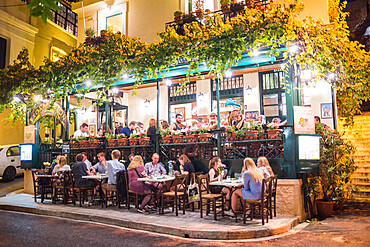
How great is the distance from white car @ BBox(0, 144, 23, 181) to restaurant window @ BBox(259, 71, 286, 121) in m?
12.4

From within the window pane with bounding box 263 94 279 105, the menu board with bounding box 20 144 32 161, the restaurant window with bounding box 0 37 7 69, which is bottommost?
Result: the menu board with bounding box 20 144 32 161

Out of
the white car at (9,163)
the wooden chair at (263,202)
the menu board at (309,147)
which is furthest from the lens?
the white car at (9,163)

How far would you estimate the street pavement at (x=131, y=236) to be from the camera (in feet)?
19.7

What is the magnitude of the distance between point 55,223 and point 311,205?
683 centimetres

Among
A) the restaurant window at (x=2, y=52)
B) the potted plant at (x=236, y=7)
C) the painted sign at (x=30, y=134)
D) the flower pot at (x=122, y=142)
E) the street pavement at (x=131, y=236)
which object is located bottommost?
the street pavement at (x=131, y=236)

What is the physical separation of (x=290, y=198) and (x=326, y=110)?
5.53 metres

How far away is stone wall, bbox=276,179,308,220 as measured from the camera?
26.3 ft

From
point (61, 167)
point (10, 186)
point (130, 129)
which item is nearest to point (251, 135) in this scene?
point (130, 129)

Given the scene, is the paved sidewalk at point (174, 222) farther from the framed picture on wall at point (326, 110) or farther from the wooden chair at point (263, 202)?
the framed picture on wall at point (326, 110)

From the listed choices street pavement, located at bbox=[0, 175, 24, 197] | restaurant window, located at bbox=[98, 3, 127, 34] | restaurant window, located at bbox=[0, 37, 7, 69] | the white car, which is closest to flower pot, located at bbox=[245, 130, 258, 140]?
restaurant window, located at bbox=[98, 3, 127, 34]

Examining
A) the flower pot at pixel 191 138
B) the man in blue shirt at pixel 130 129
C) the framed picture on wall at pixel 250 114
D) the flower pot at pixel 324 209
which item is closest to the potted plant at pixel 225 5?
the framed picture on wall at pixel 250 114

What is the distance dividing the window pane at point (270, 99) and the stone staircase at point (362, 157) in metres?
2.87

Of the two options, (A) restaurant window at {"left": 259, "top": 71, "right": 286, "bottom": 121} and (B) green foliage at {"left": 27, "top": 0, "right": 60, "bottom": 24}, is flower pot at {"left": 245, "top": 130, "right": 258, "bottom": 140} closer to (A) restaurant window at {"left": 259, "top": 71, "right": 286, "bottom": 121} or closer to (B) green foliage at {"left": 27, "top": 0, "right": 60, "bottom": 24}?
(A) restaurant window at {"left": 259, "top": 71, "right": 286, "bottom": 121}

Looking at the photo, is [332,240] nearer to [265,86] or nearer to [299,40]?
[299,40]
